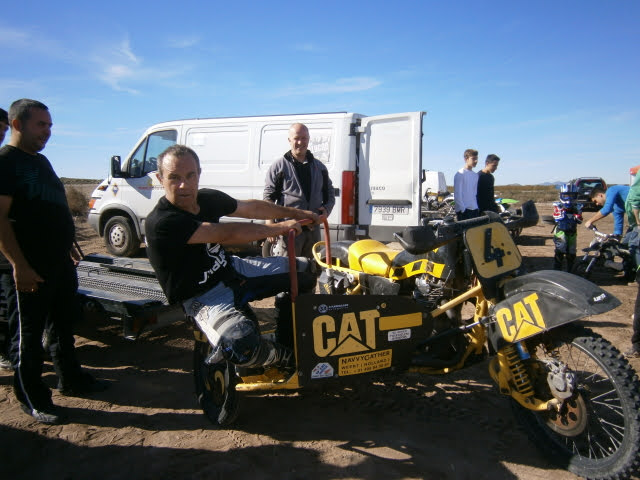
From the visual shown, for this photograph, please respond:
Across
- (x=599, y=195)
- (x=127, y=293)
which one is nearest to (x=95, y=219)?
(x=127, y=293)

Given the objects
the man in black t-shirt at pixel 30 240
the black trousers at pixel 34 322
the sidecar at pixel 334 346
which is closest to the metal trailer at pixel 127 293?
the black trousers at pixel 34 322

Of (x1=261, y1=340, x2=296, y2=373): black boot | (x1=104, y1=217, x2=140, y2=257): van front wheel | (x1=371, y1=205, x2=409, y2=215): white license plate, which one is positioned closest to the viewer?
(x1=261, y1=340, x2=296, y2=373): black boot

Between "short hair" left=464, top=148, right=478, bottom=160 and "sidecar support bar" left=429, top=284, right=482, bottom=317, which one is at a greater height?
"short hair" left=464, top=148, right=478, bottom=160

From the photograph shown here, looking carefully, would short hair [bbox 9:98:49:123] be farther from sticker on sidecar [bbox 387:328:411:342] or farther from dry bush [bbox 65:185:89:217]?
dry bush [bbox 65:185:89:217]

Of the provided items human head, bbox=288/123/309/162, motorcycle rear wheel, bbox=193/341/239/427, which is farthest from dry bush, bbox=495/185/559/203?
motorcycle rear wheel, bbox=193/341/239/427

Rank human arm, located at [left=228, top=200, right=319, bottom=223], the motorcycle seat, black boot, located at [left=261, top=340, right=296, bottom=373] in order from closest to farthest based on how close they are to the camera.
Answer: black boot, located at [left=261, top=340, right=296, bottom=373], human arm, located at [left=228, top=200, right=319, bottom=223], the motorcycle seat

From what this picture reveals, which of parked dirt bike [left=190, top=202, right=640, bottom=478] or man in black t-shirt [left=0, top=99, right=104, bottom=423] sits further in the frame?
man in black t-shirt [left=0, top=99, right=104, bottom=423]

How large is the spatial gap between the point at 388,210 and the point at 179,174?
4910 mm

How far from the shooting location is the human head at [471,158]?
7789mm

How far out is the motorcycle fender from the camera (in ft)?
7.22

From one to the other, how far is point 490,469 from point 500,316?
0.83 m

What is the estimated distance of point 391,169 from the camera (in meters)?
6.93

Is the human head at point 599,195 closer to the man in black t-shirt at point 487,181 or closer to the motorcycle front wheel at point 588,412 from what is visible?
the man in black t-shirt at point 487,181

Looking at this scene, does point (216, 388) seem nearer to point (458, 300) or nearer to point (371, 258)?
point (371, 258)
